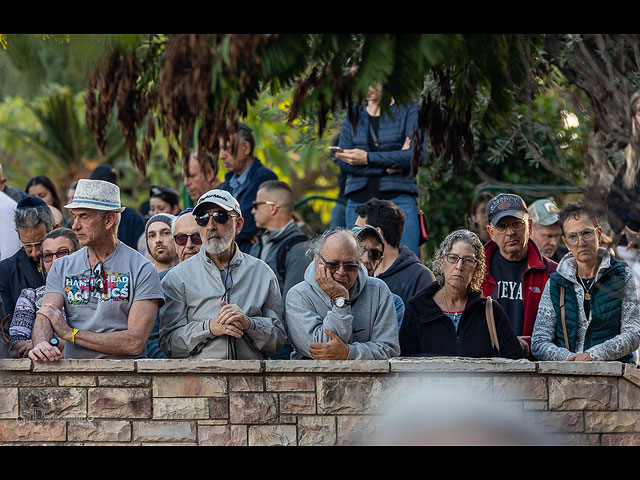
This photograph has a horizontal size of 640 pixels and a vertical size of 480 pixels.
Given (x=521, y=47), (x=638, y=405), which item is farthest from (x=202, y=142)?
(x=638, y=405)

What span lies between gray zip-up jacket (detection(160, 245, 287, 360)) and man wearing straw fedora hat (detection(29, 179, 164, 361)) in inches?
6.8

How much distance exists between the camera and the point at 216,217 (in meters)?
6.54

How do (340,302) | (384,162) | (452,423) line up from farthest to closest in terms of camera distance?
(384,162) < (340,302) < (452,423)

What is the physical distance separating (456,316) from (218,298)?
4.89 feet

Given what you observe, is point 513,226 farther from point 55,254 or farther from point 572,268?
point 55,254

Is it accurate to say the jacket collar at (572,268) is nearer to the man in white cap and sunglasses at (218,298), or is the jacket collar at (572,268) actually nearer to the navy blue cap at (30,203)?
the man in white cap and sunglasses at (218,298)

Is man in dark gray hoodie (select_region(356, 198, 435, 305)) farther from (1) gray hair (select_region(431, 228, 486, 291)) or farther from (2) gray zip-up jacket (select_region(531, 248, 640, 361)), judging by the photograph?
(2) gray zip-up jacket (select_region(531, 248, 640, 361))

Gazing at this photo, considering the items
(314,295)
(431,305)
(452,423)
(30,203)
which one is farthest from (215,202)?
(452,423)

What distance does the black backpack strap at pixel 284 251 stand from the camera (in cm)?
796

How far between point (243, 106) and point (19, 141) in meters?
19.1

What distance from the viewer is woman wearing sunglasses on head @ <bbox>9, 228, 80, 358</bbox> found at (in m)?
6.30

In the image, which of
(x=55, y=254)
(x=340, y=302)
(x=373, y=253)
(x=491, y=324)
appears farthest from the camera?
(x=373, y=253)

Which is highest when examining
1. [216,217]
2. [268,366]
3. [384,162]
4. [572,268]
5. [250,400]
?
[384,162]

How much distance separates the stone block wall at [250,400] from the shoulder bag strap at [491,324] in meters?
0.47
